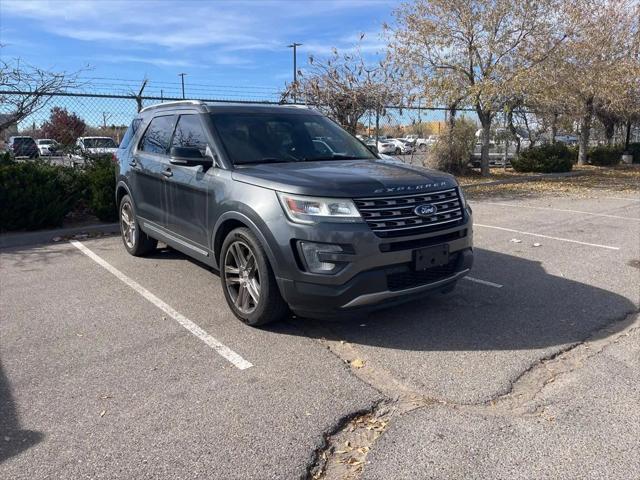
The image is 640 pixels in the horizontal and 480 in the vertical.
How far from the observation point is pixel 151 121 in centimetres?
607

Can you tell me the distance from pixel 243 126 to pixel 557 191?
12.1 meters

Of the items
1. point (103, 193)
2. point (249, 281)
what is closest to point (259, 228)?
point (249, 281)

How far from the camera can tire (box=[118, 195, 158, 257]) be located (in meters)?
6.49

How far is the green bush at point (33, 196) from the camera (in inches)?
306

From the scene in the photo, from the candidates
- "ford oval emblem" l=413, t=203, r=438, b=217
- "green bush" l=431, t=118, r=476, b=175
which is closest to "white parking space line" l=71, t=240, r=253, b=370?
"ford oval emblem" l=413, t=203, r=438, b=217

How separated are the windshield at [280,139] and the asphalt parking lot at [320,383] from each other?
4.80 feet

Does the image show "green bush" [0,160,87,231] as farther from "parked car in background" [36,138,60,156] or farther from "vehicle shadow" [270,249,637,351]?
"vehicle shadow" [270,249,637,351]

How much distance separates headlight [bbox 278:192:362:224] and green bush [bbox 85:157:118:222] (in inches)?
228

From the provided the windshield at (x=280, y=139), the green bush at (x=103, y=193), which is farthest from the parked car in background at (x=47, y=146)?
the windshield at (x=280, y=139)

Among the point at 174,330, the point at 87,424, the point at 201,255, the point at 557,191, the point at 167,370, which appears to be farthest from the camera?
the point at 557,191

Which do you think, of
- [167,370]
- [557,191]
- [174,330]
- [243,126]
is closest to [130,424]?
[167,370]

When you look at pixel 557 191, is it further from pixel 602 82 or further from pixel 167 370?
pixel 167 370

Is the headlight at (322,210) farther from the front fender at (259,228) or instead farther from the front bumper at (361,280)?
the front fender at (259,228)

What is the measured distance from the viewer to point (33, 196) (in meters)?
7.96
